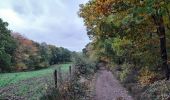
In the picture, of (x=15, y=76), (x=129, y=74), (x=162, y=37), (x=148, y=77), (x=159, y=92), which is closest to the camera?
(x=159, y=92)

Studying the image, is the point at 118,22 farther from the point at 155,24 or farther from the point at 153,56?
the point at 153,56

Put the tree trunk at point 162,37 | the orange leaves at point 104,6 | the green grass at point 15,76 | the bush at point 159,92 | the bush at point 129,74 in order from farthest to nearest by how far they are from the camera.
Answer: the green grass at point 15,76 → the bush at point 129,74 → the tree trunk at point 162,37 → the orange leaves at point 104,6 → the bush at point 159,92

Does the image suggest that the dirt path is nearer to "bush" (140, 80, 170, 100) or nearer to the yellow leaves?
the yellow leaves

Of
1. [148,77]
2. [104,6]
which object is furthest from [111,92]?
[104,6]

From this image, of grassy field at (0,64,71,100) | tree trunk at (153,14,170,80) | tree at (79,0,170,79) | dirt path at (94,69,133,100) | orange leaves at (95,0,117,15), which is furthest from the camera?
dirt path at (94,69,133,100)

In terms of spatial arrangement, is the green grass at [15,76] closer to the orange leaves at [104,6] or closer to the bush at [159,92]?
the orange leaves at [104,6]

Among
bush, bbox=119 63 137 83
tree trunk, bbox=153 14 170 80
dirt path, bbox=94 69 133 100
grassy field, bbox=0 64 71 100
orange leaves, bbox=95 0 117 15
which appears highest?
orange leaves, bbox=95 0 117 15

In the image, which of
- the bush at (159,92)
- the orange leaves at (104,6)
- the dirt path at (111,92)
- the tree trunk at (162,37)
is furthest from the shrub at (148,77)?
the orange leaves at (104,6)

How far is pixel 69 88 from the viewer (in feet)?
68.0

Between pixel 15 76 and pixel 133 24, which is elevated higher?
pixel 133 24

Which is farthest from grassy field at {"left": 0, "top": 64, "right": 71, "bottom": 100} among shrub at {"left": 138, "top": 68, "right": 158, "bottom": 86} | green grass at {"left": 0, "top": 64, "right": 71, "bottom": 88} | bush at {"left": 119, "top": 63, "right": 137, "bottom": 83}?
bush at {"left": 119, "top": 63, "right": 137, "bottom": 83}

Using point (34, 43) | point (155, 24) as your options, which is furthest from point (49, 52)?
point (155, 24)

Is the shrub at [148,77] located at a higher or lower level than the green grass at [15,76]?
lower

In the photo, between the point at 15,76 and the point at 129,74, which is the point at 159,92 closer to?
the point at 129,74
